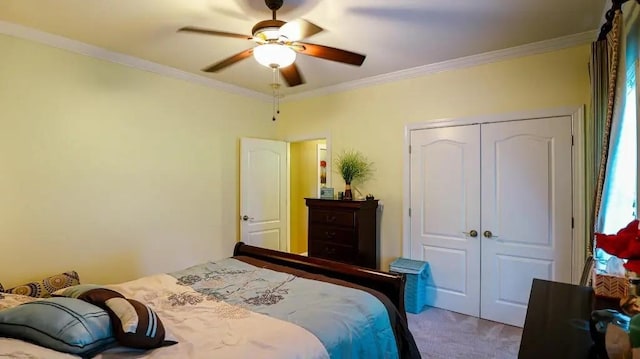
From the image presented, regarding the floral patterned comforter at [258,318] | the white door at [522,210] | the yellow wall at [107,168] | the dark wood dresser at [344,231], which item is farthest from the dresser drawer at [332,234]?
the floral patterned comforter at [258,318]

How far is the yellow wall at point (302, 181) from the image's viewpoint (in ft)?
19.6

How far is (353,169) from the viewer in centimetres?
412

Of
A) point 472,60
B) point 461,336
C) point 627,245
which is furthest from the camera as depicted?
point 472,60

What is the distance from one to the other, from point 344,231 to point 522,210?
179 centimetres

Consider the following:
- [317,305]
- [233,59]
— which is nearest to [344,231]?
[317,305]

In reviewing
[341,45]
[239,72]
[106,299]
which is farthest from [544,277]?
[239,72]

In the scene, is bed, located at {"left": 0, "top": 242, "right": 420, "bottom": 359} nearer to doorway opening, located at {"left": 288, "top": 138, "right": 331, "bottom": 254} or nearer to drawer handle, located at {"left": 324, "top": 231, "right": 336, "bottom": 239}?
drawer handle, located at {"left": 324, "top": 231, "right": 336, "bottom": 239}

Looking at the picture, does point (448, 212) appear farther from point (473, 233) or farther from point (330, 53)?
point (330, 53)

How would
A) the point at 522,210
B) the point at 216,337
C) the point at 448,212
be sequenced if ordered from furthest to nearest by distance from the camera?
the point at 448,212 < the point at 522,210 < the point at 216,337

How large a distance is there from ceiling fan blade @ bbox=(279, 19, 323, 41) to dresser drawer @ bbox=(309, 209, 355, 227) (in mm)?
2081

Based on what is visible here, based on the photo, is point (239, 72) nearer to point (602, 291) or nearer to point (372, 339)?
point (372, 339)

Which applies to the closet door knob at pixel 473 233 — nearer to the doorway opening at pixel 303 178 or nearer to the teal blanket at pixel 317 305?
the teal blanket at pixel 317 305

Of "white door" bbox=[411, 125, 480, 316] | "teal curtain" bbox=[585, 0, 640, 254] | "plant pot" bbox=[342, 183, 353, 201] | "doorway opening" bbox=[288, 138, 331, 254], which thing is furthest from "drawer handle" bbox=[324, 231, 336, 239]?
"teal curtain" bbox=[585, 0, 640, 254]

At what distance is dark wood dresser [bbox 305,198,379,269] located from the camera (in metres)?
3.79
